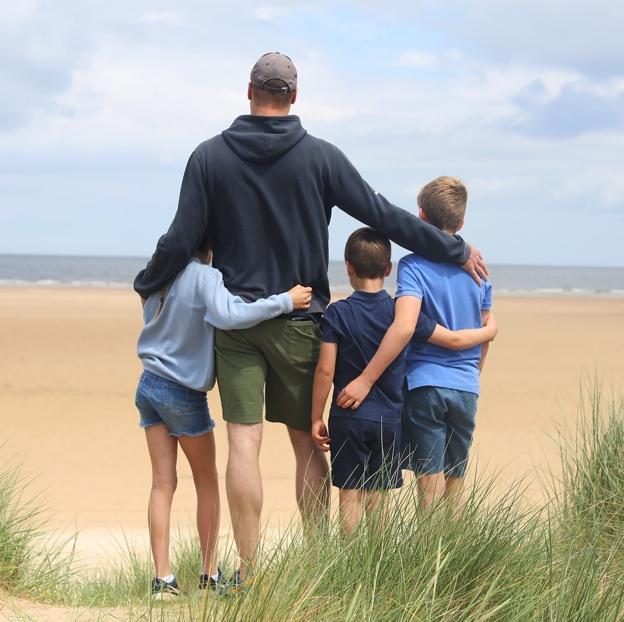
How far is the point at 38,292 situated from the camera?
35469 mm

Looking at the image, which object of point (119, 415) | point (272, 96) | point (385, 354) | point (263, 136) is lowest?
point (119, 415)

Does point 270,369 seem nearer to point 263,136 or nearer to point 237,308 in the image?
point 237,308

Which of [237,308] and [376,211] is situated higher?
[376,211]

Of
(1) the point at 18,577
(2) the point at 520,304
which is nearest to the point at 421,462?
(1) the point at 18,577

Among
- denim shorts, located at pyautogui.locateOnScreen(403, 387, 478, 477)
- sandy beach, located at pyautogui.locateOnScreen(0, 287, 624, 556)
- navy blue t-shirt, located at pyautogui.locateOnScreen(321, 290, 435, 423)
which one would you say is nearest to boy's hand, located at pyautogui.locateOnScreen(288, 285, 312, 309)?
navy blue t-shirt, located at pyautogui.locateOnScreen(321, 290, 435, 423)

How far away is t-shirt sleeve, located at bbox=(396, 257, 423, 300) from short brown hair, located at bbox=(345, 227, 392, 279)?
95mm

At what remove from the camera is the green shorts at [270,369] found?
3.58m

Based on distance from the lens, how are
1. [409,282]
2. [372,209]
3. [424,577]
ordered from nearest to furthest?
[424,577] → [372,209] → [409,282]

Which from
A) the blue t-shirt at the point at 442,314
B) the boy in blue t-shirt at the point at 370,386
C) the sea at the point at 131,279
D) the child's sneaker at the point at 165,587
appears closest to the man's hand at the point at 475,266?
the blue t-shirt at the point at 442,314

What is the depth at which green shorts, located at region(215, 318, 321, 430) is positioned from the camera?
358 cm

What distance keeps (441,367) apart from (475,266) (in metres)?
0.44

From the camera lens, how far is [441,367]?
12.5 ft

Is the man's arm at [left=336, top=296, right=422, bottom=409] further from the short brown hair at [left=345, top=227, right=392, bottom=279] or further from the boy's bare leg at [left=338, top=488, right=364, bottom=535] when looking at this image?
the boy's bare leg at [left=338, top=488, right=364, bottom=535]

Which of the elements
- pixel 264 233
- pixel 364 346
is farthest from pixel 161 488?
pixel 264 233
